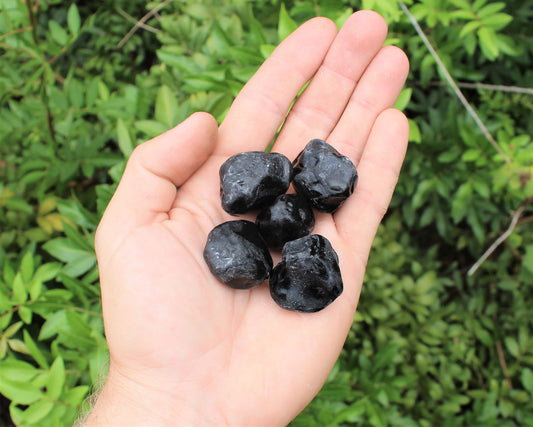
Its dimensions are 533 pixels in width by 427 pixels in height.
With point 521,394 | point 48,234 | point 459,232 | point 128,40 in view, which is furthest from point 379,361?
point 128,40

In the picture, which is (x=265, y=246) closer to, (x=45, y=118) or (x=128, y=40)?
(x=45, y=118)

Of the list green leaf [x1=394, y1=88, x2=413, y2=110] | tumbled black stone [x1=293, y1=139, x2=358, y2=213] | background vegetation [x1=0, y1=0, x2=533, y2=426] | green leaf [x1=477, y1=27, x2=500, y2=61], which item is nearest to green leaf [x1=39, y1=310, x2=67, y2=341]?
background vegetation [x1=0, y1=0, x2=533, y2=426]

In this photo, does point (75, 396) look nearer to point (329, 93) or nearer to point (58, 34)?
point (329, 93)

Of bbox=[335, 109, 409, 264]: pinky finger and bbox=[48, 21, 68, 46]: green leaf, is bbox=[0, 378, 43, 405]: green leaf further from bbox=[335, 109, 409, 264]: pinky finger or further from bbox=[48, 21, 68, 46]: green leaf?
bbox=[48, 21, 68, 46]: green leaf

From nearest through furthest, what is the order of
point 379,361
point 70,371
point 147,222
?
point 147,222 → point 70,371 → point 379,361

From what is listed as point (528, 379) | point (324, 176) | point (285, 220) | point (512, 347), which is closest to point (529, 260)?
point (512, 347)

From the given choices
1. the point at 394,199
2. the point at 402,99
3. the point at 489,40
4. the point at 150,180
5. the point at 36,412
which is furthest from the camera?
the point at 394,199
